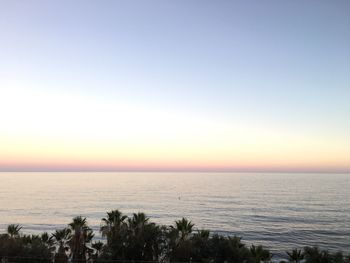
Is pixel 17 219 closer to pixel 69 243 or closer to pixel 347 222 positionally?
pixel 69 243

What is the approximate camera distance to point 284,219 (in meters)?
86.3

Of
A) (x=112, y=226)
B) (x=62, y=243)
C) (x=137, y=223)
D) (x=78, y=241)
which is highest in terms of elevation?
(x=137, y=223)

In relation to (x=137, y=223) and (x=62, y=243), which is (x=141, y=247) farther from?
(x=62, y=243)

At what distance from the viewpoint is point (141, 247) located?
34.2 m

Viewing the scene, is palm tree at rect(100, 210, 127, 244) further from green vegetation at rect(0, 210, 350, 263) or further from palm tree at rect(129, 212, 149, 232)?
palm tree at rect(129, 212, 149, 232)

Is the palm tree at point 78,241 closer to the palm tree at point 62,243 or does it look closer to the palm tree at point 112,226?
the palm tree at point 62,243

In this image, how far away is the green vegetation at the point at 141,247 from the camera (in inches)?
1256

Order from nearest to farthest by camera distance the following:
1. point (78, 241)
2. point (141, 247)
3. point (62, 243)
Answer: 1. point (141, 247)
2. point (78, 241)
3. point (62, 243)

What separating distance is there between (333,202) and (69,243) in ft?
350

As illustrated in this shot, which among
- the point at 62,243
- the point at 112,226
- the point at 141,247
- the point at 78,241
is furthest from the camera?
the point at 112,226

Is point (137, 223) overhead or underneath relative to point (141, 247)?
overhead

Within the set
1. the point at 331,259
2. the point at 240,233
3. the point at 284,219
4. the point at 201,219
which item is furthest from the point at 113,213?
the point at 284,219

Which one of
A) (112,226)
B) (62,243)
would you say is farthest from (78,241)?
(112,226)

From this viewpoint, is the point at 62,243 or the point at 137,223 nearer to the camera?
the point at 137,223
